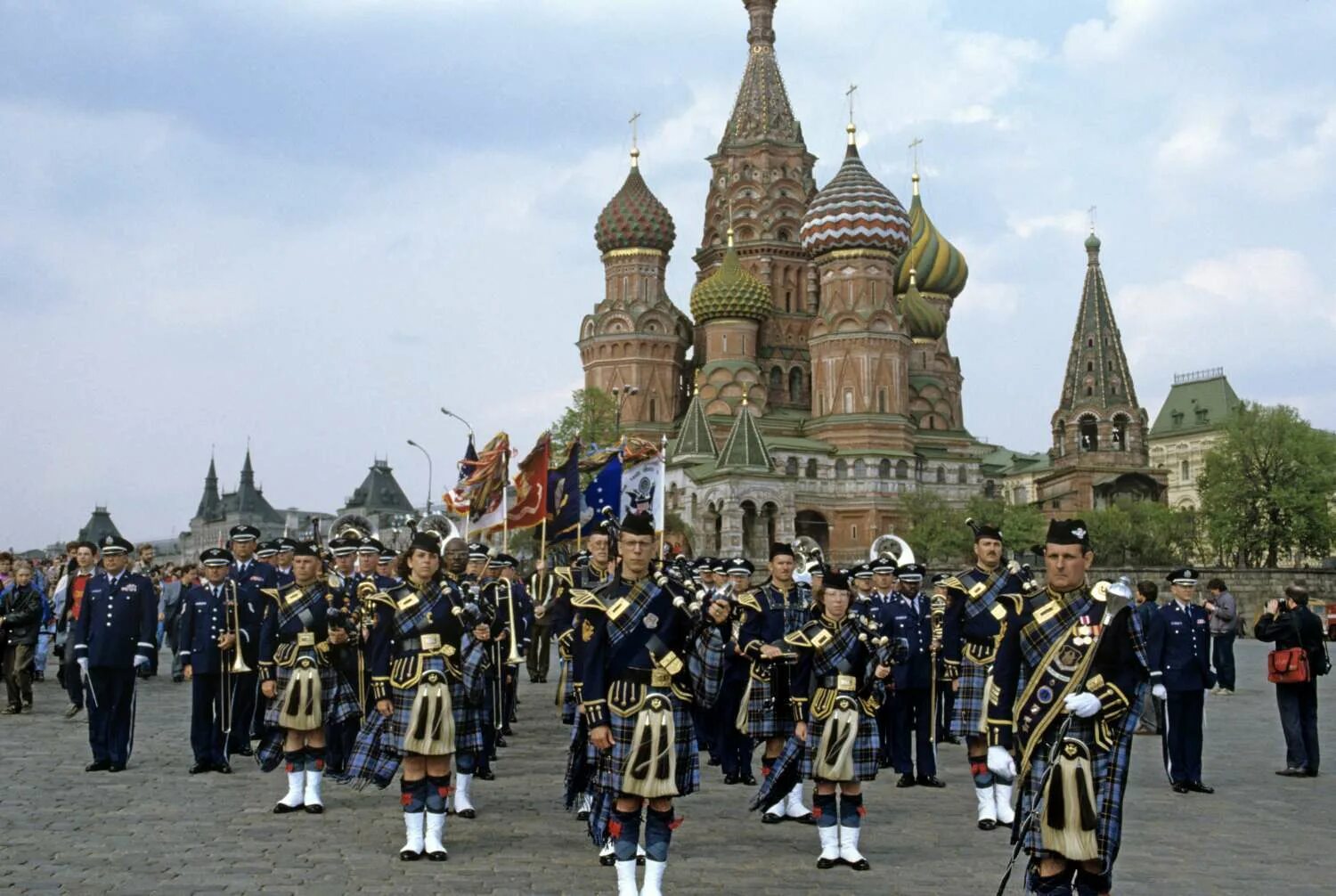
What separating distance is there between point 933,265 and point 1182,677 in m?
74.0

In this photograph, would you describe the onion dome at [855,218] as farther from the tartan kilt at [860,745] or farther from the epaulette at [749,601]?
the tartan kilt at [860,745]

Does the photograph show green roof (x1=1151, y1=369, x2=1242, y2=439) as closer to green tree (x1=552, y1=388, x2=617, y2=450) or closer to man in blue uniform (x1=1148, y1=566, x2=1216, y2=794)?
green tree (x1=552, y1=388, x2=617, y2=450)

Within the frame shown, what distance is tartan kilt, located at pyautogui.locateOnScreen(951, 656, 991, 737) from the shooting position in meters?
10.4

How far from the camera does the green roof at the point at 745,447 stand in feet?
208

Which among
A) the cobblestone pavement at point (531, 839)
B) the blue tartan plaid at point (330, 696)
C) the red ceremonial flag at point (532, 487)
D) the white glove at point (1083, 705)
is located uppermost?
the red ceremonial flag at point (532, 487)

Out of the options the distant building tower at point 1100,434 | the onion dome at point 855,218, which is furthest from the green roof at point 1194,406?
the onion dome at point 855,218

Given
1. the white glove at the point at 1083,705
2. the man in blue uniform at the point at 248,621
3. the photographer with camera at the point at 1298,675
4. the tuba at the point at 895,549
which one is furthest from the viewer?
the tuba at the point at 895,549

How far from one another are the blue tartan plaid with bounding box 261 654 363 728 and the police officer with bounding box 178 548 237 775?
1.64m

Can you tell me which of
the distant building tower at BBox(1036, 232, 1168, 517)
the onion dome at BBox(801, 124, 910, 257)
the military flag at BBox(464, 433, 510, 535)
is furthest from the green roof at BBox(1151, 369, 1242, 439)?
the military flag at BBox(464, 433, 510, 535)

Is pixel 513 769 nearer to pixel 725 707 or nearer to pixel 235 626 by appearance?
pixel 725 707

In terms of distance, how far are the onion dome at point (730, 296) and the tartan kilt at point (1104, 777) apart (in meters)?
66.0

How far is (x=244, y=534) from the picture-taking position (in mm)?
12602

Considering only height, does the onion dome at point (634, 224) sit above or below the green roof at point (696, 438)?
above

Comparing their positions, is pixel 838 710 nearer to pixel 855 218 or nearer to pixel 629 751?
pixel 629 751
